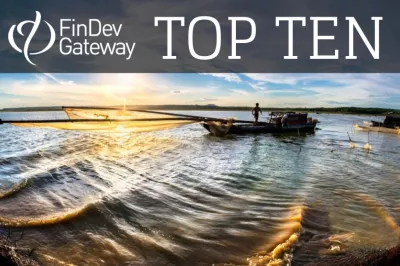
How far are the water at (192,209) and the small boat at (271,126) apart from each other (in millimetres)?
12151

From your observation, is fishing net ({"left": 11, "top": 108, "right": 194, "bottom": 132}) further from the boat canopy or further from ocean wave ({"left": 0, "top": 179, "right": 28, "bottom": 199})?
the boat canopy

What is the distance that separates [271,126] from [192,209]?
74.3ft

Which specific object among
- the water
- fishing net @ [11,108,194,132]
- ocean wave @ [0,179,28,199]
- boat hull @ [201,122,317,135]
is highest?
fishing net @ [11,108,194,132]

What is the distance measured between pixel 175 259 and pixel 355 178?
331 inches

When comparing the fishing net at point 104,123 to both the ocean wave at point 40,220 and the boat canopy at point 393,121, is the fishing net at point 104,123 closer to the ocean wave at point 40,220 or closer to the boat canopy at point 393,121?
the ocean wave at point 40,220

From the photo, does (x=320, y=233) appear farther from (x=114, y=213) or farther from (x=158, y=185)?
(x=158, y=185)

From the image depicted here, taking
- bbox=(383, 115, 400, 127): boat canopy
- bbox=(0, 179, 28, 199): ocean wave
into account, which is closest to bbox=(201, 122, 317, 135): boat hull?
bbox=(383, 115, 400, 127): boat canopy

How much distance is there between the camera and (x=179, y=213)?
678 cm

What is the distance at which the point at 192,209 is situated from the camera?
23.2 ft

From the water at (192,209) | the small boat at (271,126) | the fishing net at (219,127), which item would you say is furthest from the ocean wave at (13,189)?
the small boat at (271,126)

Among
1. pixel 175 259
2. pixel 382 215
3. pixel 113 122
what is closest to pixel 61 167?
pixel 113 122

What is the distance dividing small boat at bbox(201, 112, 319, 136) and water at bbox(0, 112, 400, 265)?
39.9 feet

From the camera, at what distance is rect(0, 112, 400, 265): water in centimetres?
505

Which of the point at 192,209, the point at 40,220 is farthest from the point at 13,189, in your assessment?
the point at 192,209
